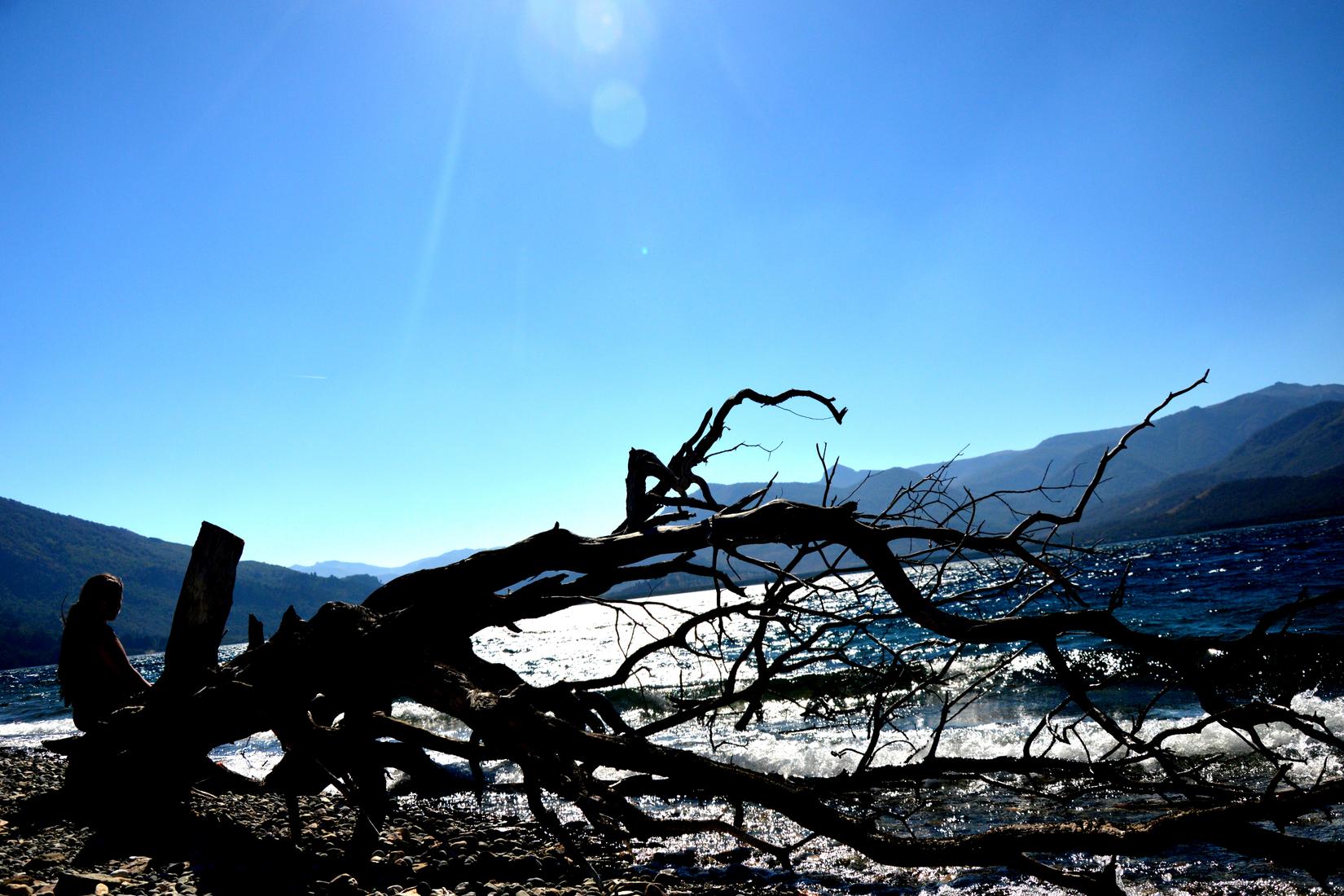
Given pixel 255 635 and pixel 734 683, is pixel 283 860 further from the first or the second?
pixel 734 683

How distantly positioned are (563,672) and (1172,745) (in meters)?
26.3

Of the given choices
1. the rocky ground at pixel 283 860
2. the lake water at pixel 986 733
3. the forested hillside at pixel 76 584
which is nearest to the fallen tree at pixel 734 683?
the lake water at pixel 986 733

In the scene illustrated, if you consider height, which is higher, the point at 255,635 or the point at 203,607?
the point at 203,607

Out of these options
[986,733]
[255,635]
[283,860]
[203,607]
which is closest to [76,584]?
[203,607]

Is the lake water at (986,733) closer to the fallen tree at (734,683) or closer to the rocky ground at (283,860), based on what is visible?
the fallen tree at (734,683)

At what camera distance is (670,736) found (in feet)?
45.3

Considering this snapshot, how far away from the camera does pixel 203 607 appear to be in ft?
20.2

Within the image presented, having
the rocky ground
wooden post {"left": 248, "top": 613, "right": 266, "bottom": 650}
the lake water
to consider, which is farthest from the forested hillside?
wooden post {"left": 248, "top": 613, "right": 266, "bottom": 650}

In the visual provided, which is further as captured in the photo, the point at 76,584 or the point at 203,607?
the point at 76,584

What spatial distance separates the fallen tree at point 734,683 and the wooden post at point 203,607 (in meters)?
0.05

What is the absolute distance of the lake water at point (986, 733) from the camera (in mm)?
5945

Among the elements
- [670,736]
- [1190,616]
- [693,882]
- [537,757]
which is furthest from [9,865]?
[1190,616]

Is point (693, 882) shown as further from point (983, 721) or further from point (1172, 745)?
point (983, 721)

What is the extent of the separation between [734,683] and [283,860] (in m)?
4.06
